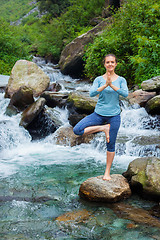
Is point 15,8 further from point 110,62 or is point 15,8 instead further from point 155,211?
point 155,211

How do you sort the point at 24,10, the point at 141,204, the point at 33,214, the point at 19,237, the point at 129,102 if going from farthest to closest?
the point at 24,10 → the point at 129,102 → the point at 141,204 → the point at 33,214 → the point at 19,237

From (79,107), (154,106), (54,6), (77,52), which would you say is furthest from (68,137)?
(54,6)

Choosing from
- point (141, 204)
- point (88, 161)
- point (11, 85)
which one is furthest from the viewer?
point (11, 85)

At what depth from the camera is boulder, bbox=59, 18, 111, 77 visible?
56.9 feet

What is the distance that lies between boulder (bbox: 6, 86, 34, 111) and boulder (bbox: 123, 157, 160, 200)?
611 centimetres

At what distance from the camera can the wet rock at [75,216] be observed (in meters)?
3.67

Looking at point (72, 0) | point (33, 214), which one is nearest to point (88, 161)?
point (33, 214)

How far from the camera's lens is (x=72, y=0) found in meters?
27.4

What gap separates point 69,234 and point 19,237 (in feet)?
2.16

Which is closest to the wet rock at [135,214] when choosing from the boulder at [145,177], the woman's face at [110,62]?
the boulder at [145,177]

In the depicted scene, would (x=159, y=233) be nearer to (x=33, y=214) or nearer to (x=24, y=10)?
(x=33, y=214)

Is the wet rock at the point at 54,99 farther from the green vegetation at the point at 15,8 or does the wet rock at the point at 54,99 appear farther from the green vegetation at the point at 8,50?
the green vegetation at the point at 15,8

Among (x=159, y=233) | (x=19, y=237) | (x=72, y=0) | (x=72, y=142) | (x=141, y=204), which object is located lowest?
(x=72, y=142)

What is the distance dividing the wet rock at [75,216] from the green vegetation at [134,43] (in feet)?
27.5
